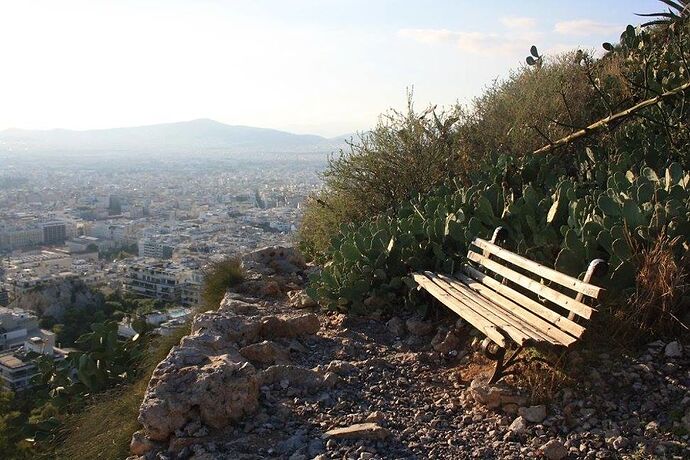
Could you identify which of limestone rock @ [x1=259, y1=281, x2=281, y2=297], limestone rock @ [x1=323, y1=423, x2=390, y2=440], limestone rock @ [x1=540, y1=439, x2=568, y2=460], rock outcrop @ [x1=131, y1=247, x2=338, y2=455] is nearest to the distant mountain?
limestone rock @ [x1=259, y1=281, x2=281, y2=297]

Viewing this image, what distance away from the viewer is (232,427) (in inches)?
162

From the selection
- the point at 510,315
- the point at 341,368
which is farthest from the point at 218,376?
the point at 510,315

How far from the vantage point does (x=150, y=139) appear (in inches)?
5207

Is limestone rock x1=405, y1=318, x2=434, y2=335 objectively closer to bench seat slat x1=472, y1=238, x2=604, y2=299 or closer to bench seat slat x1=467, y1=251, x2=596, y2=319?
bench seat slat x1=467, y1=251, x2=596, y2=319

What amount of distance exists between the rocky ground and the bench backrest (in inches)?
15.0

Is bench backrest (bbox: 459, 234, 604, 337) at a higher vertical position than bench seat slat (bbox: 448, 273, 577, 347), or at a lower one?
higher

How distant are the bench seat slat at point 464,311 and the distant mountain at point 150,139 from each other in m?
91.6

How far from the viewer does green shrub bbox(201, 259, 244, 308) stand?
7.72 m

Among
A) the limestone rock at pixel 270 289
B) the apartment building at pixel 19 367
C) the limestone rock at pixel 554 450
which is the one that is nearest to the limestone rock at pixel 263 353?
the limestone rock at pixel 554 450

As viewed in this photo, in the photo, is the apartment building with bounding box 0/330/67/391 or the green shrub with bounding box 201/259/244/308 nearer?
the green shrub with bounding box 201/259/244/308

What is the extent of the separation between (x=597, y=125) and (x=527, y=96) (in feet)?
7.65

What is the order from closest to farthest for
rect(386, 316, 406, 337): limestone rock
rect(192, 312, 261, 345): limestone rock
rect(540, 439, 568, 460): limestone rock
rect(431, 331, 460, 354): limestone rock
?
1. rect(540, 439, 568, 460): limestone rock
2. rect(431, 331, 460, 354): limestone rock
3. rect(192, 312, 261, 345): limestone rock
4. rect(386, 316, 406, 337): limestone rock

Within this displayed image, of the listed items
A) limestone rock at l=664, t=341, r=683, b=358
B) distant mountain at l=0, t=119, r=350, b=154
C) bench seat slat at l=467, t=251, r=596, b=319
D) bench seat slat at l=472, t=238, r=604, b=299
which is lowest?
distant mountain at l=0, t=119, r=350, b=154

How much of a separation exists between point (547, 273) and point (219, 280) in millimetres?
4292
